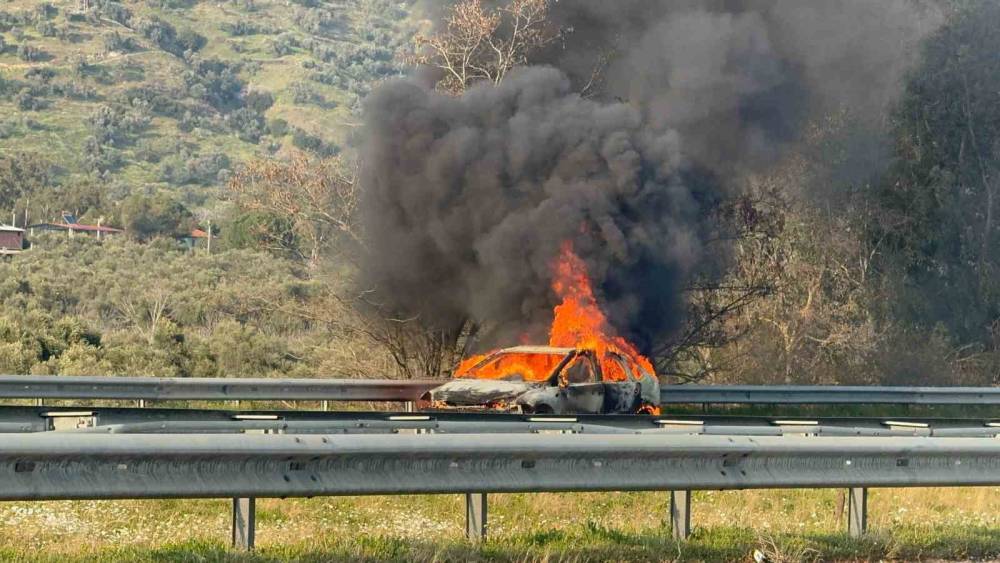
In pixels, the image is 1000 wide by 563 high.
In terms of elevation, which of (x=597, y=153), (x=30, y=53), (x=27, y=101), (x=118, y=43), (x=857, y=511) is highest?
(x=118, y=43)

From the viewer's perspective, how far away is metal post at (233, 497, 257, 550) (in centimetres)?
879

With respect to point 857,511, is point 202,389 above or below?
above

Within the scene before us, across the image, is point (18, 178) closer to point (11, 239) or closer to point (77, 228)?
point (77, 228)

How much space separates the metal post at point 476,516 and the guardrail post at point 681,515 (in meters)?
1.24

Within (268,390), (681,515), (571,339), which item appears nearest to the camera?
(681,515)

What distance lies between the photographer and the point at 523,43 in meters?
27.0

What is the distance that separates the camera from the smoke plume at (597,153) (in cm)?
2458

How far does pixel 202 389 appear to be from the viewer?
66.6 feet

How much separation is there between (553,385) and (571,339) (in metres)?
4.35

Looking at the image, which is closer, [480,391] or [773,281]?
[480,391]

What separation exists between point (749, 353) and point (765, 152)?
4.39 meters

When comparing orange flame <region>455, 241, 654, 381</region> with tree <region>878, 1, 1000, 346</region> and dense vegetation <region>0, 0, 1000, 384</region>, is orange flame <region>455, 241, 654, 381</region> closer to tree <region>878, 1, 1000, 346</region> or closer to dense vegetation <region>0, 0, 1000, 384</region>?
dense vegetation <region>0, 0, 1000, 384</region>

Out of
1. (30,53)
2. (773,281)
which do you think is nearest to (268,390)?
(773,281)

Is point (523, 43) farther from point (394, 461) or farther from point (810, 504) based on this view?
point (394, 461)
